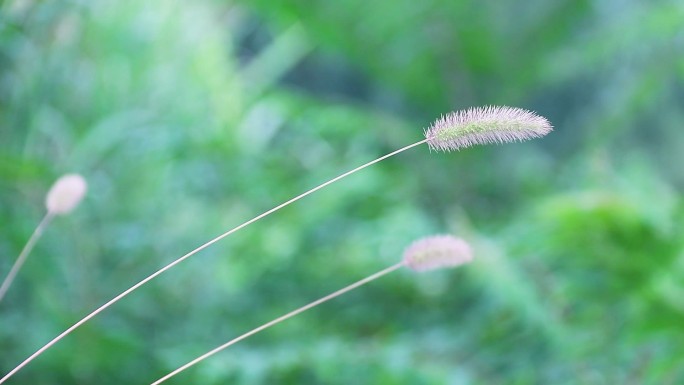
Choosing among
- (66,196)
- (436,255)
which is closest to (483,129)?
(436,255)

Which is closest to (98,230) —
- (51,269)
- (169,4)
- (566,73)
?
(51,269)

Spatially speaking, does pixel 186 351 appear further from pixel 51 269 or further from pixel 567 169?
pixel 567 169

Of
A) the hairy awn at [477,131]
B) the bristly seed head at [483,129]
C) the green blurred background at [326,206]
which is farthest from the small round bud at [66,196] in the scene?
the green blurred background at [326,206]

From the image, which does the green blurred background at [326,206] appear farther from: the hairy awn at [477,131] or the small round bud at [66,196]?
the hairy awn at [477,131]

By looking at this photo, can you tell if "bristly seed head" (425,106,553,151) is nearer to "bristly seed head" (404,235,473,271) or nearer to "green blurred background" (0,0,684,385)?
"bristly seed head" (404,235,473,271)

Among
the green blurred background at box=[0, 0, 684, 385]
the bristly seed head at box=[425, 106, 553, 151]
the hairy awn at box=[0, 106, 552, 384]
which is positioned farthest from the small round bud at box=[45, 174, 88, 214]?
the green blurred background at box=[0, 0, 684, 385]
